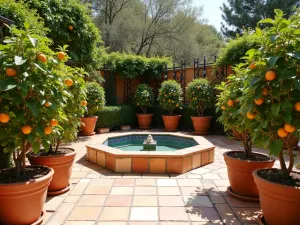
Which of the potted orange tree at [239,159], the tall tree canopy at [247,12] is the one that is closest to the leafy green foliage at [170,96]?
the potted orange tree at [239,159]

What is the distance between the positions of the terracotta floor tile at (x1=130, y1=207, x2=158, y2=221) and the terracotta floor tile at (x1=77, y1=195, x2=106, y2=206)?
15.4 inches

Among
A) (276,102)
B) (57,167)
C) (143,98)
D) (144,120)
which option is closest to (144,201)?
(57,167)

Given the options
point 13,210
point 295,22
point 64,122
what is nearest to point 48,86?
point 64,122

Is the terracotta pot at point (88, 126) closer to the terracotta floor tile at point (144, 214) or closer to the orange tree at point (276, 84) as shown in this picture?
the terracotta floor tile at point (144, 214)

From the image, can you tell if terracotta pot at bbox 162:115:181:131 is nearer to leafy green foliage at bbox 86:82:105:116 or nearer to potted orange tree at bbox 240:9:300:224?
leafy green foliage at bbox 86:82:105:116

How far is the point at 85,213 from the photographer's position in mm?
2188

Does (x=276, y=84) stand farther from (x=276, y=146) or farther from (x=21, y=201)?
(x=21, y=201)

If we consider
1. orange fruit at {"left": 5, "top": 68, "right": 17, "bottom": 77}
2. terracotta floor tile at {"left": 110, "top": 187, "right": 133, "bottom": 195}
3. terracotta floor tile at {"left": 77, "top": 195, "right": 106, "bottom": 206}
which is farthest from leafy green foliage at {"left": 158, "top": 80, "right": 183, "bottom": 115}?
orange fruit at {"left": 5, "top": 68, "right": 17, "bottom": 77}

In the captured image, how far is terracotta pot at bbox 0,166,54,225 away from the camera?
1.80m

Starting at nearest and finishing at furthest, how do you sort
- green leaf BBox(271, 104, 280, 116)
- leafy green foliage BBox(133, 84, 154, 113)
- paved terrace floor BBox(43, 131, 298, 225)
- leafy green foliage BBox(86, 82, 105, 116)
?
1. green leaf BBox(271, 104, 280, 116)
2. paved terrace floor BBox(43, 131, 298, 225)
3. leafy green foliage BBox(86, 82, 105, 116)
4. leafy green foliage BBox(133, 84, 154, 113)

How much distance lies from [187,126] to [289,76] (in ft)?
18.1

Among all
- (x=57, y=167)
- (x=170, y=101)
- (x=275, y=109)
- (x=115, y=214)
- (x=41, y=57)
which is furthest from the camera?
(x=170, y=101)

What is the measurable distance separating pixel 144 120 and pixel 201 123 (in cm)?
197

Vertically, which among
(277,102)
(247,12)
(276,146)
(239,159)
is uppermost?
(247,12)
